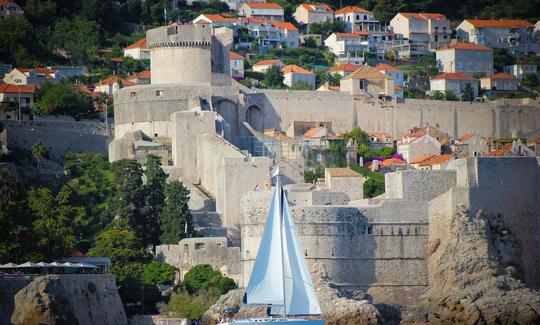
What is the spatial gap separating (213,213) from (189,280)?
5.92 meters

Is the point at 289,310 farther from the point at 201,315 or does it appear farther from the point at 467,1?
the point at 467,1

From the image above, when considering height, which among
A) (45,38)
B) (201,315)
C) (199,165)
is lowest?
(201,315)

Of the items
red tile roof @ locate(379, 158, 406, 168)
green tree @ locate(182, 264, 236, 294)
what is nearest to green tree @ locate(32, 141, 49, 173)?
green tree @ locate(182, 264, 236, 294)

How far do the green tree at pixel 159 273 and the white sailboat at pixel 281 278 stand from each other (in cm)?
1110

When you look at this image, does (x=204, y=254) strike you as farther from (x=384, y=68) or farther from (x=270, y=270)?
(x=384, y=68)

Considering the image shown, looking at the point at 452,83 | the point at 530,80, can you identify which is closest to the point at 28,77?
the point at 452,83

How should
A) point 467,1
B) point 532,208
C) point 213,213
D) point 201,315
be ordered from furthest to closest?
1. point 467,1
2. point 213,213
3. point 532,208
4. point 201,315

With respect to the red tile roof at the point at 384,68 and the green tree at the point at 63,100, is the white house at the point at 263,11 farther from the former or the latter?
the green tree at the point at 63,100

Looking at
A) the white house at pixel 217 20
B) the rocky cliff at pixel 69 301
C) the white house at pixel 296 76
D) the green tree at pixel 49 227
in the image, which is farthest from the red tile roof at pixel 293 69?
the rocky cliff at pixel 69 301

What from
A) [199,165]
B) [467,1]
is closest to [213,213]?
[199,165]

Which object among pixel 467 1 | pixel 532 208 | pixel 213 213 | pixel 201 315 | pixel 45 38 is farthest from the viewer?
pixel 467 1

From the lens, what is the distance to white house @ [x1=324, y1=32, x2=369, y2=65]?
104 meters

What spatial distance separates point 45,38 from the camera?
95.5 m

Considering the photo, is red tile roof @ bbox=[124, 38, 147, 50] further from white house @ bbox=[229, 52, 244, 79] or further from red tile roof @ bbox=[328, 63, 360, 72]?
red tile roof @ bbox=[328, 63, 360, 72]
